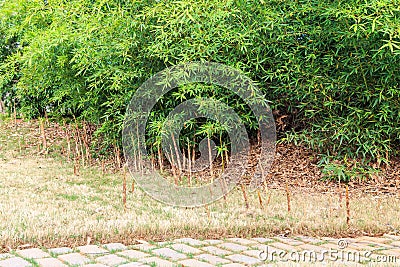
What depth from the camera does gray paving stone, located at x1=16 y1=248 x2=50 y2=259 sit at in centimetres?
244

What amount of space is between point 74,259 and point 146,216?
0.91 metres

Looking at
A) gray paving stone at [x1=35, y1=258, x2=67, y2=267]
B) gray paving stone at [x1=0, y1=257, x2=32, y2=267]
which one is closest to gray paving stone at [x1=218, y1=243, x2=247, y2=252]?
gray paving stone at [x1=35, y1=258, x2=67, y2=267]

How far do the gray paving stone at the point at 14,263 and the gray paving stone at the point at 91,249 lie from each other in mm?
318

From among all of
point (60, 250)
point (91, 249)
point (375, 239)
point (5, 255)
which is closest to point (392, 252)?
point (375, 239)

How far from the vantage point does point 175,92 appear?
15.8 feet

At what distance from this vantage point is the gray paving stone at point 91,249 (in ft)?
8.32

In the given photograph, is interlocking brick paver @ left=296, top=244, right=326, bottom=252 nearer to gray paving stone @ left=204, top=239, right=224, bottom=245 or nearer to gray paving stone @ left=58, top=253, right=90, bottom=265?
gray paving stone @ left=204, top=239, right=224, bottom=245

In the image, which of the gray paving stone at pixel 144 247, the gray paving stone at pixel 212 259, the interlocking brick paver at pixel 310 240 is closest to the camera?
the gray paving stone at pixel 212 259

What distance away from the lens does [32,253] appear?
8.16 ft

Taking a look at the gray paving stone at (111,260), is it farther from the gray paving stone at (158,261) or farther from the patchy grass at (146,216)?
the patchy grass at (146,216)

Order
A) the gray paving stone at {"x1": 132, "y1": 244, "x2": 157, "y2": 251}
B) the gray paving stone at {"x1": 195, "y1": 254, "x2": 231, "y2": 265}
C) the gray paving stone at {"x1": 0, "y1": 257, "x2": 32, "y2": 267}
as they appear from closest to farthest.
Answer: the gray paving stone at {"x1": 0, "y1": 257, "x2": 32, "y2": 267} < the gray paving stone at {"x1": 195, "y1": 254, "x2": 231, "y2": 265} < the gray paving stone at {"x1": 132, "y1": 244, "x2": 157, "y2": 251}

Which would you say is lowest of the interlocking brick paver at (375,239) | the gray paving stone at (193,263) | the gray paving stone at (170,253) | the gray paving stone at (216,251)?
the interlocking brick paver at (375,239)

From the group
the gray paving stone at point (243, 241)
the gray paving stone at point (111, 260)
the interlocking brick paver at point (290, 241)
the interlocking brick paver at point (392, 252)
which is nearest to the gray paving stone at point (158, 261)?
the gray paving stone at point (111, 260)

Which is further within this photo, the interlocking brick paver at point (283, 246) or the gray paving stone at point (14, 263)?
the interlocking brick paver at point (283, 246)
